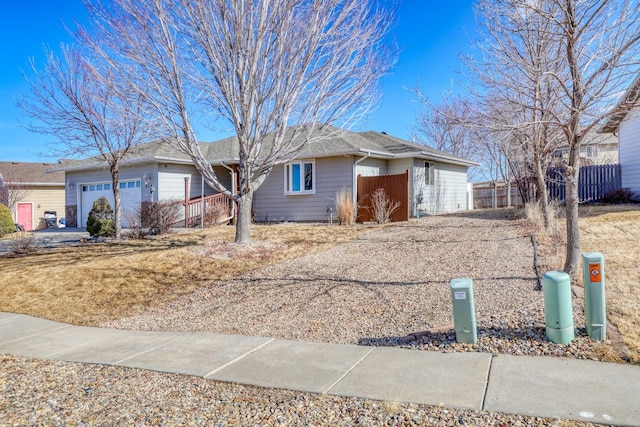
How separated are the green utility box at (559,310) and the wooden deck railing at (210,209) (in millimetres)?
14621

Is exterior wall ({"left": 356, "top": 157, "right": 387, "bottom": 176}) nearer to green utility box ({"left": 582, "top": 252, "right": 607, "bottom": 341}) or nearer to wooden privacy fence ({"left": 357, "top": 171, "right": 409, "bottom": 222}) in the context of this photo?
wooden privacy fence ({"left": 357, "top": 171, "right": 409, "bottom": 222})

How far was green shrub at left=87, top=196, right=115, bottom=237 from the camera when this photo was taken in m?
15.4

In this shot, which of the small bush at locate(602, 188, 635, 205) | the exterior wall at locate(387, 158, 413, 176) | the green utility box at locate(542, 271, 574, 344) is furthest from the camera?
the exterior wall at locate(387, 158, 413, 176)

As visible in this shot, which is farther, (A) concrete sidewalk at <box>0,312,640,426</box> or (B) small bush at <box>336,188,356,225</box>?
(B) small bush at <box>336,188,356,225</box>

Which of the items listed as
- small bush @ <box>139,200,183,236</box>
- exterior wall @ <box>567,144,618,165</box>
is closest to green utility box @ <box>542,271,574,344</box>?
small bush @ <box>139,200,183,236</box>

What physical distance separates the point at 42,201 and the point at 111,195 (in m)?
14.1

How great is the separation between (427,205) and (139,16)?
13802 millimetres

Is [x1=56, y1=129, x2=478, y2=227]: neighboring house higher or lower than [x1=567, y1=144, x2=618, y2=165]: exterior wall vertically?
lower

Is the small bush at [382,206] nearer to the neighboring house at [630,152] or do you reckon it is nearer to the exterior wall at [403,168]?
the exterior wall at [403,168]

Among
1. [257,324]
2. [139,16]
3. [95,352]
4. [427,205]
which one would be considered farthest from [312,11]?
[427,205]

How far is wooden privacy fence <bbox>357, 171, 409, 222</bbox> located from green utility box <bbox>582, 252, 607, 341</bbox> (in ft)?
35.0

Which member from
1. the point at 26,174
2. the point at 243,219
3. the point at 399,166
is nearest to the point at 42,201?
the point at 26,174

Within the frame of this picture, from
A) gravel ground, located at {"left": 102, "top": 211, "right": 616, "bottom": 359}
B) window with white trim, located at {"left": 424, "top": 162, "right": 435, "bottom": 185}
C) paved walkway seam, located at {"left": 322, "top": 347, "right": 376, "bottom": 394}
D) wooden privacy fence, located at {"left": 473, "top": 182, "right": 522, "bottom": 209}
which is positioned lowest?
paved walkway seam, located at {"left": 322, "top": 347, "right": 376, "bottom": 394}

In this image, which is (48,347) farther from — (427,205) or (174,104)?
(427,205)
